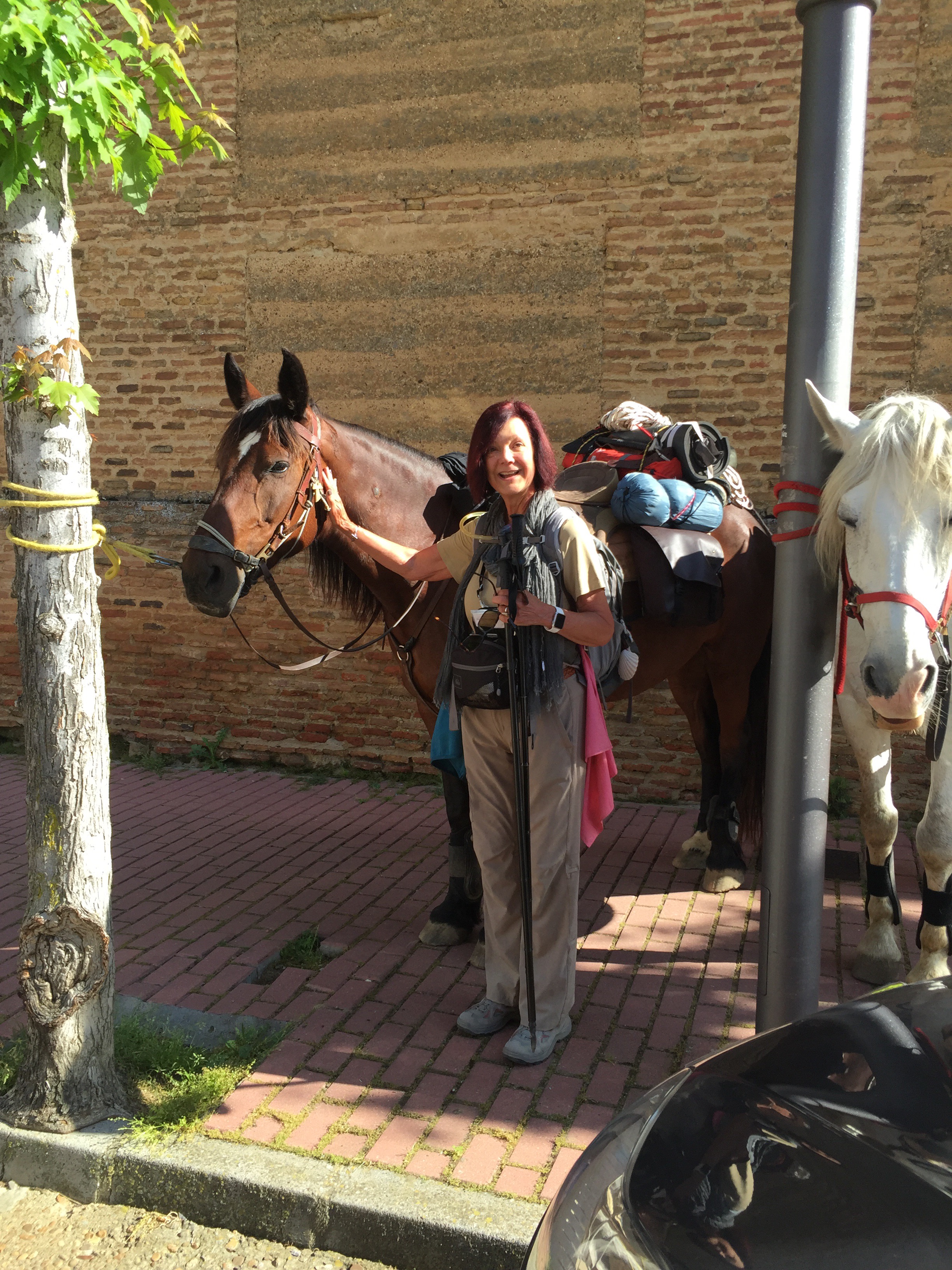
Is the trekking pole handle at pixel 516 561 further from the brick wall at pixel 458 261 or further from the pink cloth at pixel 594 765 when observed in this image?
the brick wall at pixel 458 261

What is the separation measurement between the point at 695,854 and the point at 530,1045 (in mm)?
2103

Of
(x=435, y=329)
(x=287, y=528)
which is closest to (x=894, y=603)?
(x=287, y=528)

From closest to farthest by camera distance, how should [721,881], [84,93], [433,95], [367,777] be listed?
[84,93]
[721,881]
[433,95]
[367,777]

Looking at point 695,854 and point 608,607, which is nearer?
point 608,607

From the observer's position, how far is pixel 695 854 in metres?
5.01

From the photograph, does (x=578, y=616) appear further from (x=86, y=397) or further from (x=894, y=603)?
(x=86, y=397)

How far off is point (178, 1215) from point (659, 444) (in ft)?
11.6

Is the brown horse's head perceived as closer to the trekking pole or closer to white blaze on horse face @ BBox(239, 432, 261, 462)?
white blaze on horse face @ BBox(239, 432, 261, 462)

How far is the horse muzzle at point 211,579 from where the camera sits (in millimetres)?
3393

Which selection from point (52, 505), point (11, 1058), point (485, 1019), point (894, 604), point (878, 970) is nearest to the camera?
point (894, 604)

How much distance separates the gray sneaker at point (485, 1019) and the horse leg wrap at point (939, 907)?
1585mm

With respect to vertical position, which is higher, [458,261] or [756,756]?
[458,261]

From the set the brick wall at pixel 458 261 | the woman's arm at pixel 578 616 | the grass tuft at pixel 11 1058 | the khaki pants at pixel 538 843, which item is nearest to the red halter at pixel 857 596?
the woman's arm at pixel 578 616

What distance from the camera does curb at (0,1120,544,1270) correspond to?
8.05ft
